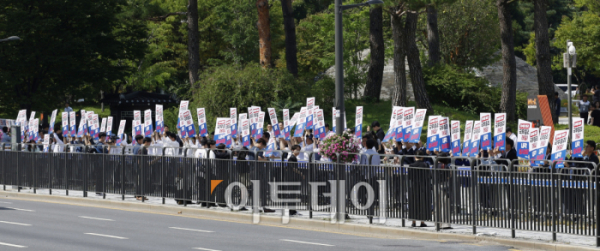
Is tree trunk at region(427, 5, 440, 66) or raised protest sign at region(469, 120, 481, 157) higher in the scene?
→ tree trunk at region(427, 5, 440, 66)

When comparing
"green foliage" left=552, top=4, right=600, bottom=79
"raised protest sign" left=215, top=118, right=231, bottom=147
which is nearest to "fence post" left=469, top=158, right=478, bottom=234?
"raised protest sign" left=215, top=118, right=231, bottom=147

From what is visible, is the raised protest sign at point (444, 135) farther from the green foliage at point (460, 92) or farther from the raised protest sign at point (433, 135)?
the green foliage at point (460, 92)

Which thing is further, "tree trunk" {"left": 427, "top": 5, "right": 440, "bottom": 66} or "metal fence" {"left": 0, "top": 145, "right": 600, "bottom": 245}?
"tree trunk" {"left": 427, "top": 5, "right": 440, "bottom": 66}

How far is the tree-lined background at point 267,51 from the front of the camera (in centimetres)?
3322

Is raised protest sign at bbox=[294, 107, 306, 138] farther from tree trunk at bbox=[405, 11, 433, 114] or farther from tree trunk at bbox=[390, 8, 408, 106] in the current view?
tree trunk at bbox=[405, 11, 433, 114]

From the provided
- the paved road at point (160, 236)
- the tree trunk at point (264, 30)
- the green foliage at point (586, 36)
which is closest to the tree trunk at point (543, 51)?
the tree trunk at point (264, 30)

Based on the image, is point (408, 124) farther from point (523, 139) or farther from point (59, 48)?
point (59, 48)

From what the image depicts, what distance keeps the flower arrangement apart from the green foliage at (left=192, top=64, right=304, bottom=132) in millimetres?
18675

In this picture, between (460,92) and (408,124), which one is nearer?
(408,124)

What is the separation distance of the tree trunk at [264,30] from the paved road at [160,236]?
20.4 m

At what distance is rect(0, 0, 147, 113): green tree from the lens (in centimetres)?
4497

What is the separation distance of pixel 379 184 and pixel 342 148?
4.32 ft

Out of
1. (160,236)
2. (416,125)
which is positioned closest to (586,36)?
(416,125)

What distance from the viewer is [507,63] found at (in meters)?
33.0
